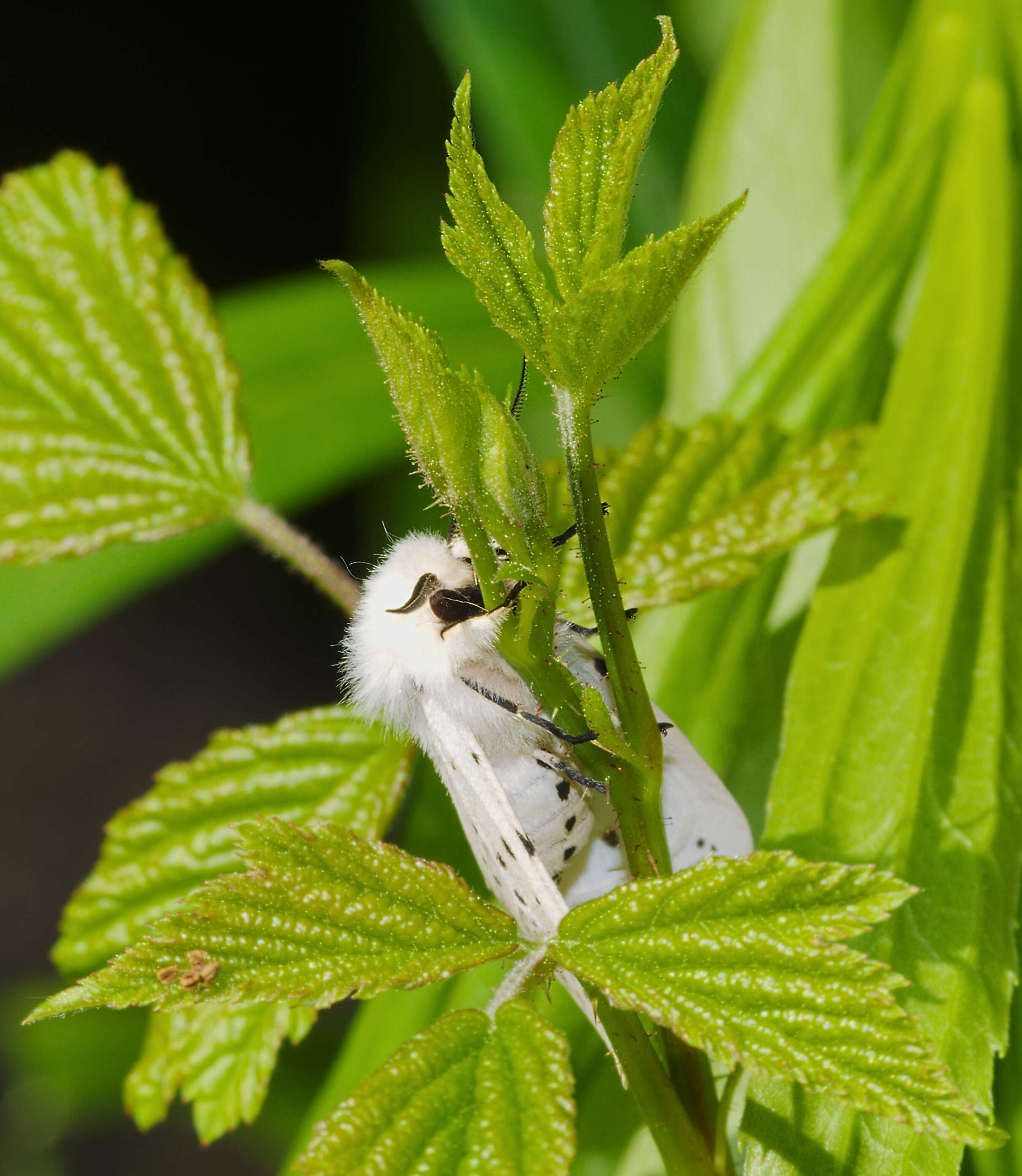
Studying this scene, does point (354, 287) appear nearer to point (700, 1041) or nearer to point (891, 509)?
point (700, 1041)

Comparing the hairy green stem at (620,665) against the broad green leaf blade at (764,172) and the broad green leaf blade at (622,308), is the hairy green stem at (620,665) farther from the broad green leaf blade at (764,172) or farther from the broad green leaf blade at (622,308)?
the broad green leaf blade at (764,172)

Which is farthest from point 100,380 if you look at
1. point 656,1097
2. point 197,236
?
point 197,236

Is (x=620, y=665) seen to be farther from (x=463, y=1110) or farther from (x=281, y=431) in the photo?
(x=281, y=431)

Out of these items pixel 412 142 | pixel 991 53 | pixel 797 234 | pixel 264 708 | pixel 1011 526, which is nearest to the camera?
pixel 1011 526

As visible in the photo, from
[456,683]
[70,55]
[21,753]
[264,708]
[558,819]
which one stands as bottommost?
[558,819]

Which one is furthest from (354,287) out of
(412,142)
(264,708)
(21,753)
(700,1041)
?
(21,753)

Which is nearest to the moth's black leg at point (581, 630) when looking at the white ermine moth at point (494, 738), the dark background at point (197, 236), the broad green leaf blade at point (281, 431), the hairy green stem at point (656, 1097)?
the white ermine moth at point (494, 738)
